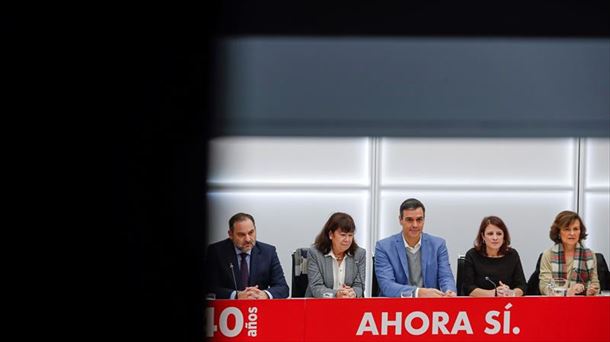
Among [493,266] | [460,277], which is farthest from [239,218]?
[493,266]

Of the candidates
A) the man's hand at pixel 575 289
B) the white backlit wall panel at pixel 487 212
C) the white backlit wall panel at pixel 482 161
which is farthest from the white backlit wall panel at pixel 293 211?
the man's hand at pixel 575 289

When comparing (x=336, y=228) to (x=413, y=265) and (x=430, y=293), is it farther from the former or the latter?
(x=430, y=293)

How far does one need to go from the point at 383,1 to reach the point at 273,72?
1.25 ft

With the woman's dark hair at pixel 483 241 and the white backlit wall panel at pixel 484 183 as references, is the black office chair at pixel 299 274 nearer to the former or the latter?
the woman's dark hair at pixel 483 241

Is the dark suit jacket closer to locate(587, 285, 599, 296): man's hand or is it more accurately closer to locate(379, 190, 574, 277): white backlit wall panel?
locate(587, 285, 599, 296): man's hand

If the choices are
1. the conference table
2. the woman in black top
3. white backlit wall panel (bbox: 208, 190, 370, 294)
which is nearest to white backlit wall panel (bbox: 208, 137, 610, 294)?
white backlit wall panel (bbox: 208, 190, 370, 294)

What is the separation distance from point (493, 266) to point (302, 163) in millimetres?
2643

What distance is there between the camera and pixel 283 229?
6.75 metres

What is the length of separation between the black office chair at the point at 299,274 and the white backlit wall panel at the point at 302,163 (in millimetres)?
2286

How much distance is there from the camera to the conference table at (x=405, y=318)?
15.2 feet

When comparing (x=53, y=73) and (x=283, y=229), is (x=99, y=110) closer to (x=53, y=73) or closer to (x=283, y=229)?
(x=53, y=73)

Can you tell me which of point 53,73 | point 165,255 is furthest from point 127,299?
point 53,73

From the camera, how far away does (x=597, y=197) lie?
708 centimetres

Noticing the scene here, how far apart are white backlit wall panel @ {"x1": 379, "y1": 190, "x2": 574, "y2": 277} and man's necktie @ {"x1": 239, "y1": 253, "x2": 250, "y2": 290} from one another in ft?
7.96
